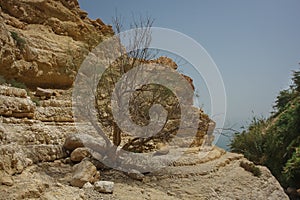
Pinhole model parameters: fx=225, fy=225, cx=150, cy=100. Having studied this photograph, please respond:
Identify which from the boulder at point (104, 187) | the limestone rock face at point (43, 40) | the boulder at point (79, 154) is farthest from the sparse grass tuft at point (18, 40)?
the boulder at point (104, 187)

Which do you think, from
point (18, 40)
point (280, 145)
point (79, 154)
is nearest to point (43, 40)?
point (18, 40)

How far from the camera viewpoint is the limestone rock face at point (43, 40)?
9.14m

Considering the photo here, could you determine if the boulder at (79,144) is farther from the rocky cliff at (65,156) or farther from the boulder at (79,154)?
the boulder at (79,154)

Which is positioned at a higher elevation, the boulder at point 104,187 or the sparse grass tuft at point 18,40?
the sparse grass tuft at point 18,40

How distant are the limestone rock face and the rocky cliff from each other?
5 centimetres

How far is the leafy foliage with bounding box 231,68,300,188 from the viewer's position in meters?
10.1

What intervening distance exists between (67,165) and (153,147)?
3.11 metres

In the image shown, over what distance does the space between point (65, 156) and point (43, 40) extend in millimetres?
8611

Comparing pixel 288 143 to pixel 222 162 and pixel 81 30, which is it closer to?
pixel 222 162

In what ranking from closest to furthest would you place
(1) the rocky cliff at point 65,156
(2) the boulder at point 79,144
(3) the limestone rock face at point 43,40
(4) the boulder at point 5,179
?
(4) the boulder at point 5,179 < (1) the rocky cliff at point 65,156 < (2) the boulder at point 79,144 < (3) the limestone rock face at point 43,40

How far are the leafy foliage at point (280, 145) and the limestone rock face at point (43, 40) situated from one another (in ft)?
31.7

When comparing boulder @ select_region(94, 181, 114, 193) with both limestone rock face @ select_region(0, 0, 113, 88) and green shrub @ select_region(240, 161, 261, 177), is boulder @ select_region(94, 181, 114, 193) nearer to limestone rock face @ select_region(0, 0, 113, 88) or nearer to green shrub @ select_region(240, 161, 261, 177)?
limestone rock face @ select_region(0, 0, 113, 88)

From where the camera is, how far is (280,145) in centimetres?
1142

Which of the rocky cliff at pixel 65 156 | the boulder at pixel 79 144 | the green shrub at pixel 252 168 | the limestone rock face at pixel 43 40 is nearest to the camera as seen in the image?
the rocky cliff at pixel 65 156
